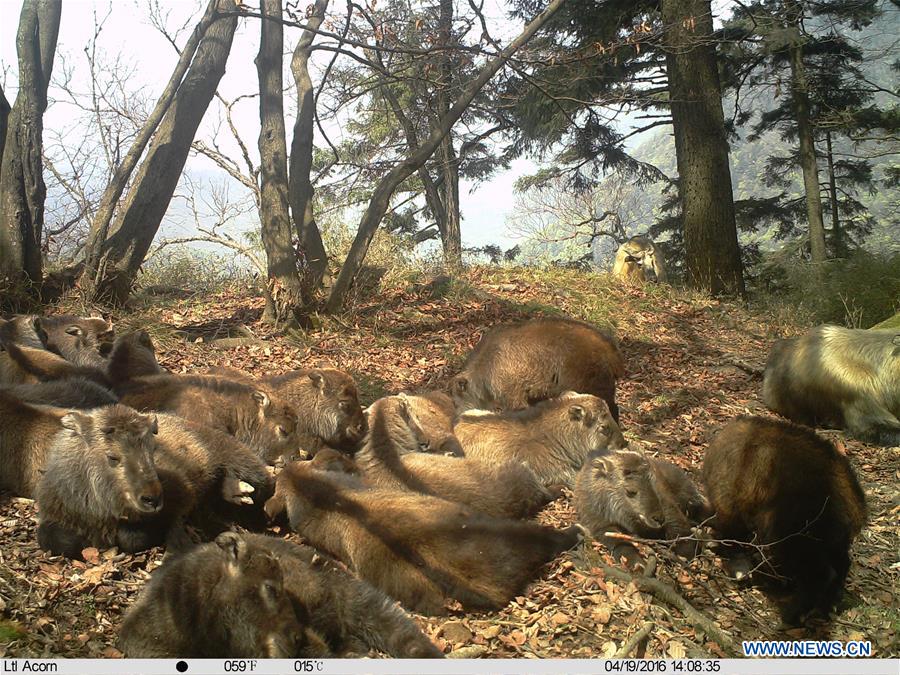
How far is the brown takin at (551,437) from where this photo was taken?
6.14 metres

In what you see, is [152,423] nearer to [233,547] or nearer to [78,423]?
[78,423]

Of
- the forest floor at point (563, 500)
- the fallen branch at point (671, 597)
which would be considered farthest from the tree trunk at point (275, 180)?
the fallen branch at point (671, 597)

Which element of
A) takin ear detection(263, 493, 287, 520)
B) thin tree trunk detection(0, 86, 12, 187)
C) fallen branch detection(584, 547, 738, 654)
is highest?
thin tree trunk detection(0, 86, 12, 187)

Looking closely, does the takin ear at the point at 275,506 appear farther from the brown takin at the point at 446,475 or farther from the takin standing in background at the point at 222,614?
the takin standing in background at the point at 222,614

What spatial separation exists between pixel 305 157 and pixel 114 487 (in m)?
7.82

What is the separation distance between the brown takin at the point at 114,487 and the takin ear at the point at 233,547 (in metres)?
0.73

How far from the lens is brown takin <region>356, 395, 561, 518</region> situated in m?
5.32

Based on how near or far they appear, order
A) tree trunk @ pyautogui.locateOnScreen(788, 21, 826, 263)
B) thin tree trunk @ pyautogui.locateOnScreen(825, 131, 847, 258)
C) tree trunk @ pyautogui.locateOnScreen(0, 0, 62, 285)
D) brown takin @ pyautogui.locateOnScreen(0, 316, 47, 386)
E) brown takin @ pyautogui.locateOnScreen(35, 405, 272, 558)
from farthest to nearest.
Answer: thin tree trunk @ pyautogui.locateOnScreen(825, 131, 847, 258), tree trunk @ pyautogui.locateOnScreen(788, 21, 826, 263), tree trunk @ pyautogui.locateOnScreen(0, 0, 62, 285), brown takin @ pyautogui.locateOnScreen(0, 316, 47, 386), brown takin @ pyautogui.locateOnScreen(35, 405, 272, 558)

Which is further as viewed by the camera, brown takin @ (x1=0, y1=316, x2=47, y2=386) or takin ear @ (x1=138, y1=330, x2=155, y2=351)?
takin ear @ (x1=138, y1=330, x2=155, y2=351)

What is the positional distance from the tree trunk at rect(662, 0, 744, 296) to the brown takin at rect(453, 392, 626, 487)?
815 centimetres

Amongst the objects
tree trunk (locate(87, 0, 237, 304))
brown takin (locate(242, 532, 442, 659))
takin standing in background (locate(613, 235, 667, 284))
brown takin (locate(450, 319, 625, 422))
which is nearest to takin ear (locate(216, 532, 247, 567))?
brown takin (locate(242, 532, 442, 659))

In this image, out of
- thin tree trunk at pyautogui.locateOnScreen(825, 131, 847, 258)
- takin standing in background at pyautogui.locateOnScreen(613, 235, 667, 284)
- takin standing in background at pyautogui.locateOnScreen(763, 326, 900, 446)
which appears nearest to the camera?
takin standing in background at pyautogui.locateOnScreen(763, 326, 900, 446)

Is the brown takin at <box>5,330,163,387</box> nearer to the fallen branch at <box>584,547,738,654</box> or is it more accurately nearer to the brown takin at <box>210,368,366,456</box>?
the brown takin at <box>210,368,366,456</box>

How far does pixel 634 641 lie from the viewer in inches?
150
